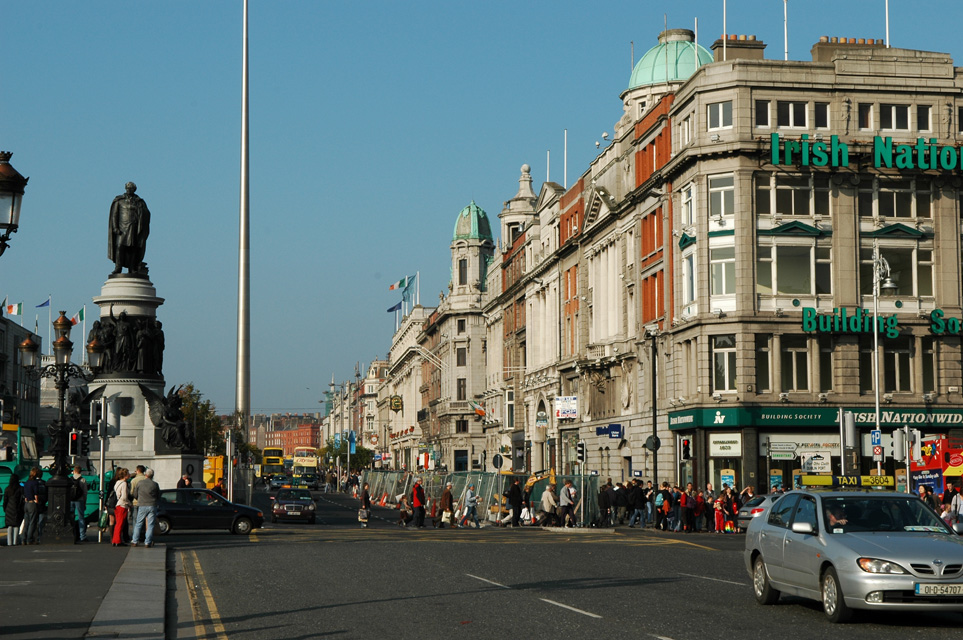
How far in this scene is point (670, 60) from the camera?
7219 centimetres

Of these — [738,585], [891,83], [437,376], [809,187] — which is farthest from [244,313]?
[437,376]

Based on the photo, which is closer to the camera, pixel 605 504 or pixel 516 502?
Answer: pixel 605 504

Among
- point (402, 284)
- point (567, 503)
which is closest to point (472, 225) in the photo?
point (402, 284)

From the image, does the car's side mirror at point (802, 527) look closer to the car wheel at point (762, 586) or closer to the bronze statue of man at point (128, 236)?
the car wheel at point (762, 586)

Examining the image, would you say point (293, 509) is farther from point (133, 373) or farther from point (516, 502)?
point (133, 373)

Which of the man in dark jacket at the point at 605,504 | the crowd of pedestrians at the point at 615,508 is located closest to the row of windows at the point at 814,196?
the crowd of pedestrians at the point at 615,508

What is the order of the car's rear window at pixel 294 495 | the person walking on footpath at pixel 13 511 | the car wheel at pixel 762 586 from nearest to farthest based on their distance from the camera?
the car wheel at pixel 762 586, the person walking on footpath at pixel 13 511, the car's rear window at pixel 294 495

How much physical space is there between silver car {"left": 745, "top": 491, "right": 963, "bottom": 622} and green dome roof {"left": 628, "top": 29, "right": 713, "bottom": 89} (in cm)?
5700

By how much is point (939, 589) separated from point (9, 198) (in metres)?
10.5

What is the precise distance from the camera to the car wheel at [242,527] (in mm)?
37906

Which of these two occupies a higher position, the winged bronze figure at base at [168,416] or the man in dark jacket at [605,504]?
the winged bronze figure at base at [168,416]

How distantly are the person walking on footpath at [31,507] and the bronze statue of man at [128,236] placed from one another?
1438 centimetres

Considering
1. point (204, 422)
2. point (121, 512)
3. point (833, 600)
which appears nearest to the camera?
point (833, 600)

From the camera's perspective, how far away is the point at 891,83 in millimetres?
54719
